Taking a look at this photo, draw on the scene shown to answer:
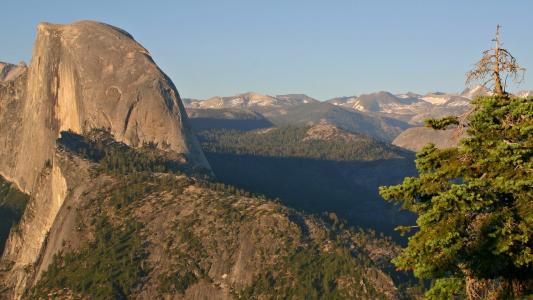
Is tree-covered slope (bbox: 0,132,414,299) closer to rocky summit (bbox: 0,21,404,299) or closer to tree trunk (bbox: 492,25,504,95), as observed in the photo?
rocky summit (bbox: 0,21,404,299)

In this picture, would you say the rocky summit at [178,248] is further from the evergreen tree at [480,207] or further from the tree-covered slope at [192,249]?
the evergreen tree at [480,207]

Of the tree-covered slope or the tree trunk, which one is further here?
the tree-covered slope

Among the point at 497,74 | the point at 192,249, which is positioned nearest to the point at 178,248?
the point at 192,249

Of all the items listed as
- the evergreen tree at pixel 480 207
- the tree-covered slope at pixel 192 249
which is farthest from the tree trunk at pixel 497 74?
the tree-covered slope at pixel 192 249

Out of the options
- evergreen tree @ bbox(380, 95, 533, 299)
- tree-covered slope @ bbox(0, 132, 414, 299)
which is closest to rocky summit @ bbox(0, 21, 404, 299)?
tree-covered slope @ bbox(0, 132, 414, 299)

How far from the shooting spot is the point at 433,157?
3569 centimetres

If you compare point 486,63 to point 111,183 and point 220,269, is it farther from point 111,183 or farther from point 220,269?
point 111,183

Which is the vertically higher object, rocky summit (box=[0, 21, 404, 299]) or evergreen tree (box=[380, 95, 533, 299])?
evergreen tree (box=[380, 95, 533, 299])

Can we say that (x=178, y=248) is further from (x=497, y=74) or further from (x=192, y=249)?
(x=497, y=74)

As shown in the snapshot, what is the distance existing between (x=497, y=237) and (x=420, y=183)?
4665mm

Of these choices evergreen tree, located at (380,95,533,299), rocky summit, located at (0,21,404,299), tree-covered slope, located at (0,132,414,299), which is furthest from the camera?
rocky summit, located at (0,21,404,299)

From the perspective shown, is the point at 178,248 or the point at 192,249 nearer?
the point at 192,249

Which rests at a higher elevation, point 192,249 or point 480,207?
point 480,207

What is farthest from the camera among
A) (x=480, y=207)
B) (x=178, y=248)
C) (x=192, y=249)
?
(x=178, y=248)
